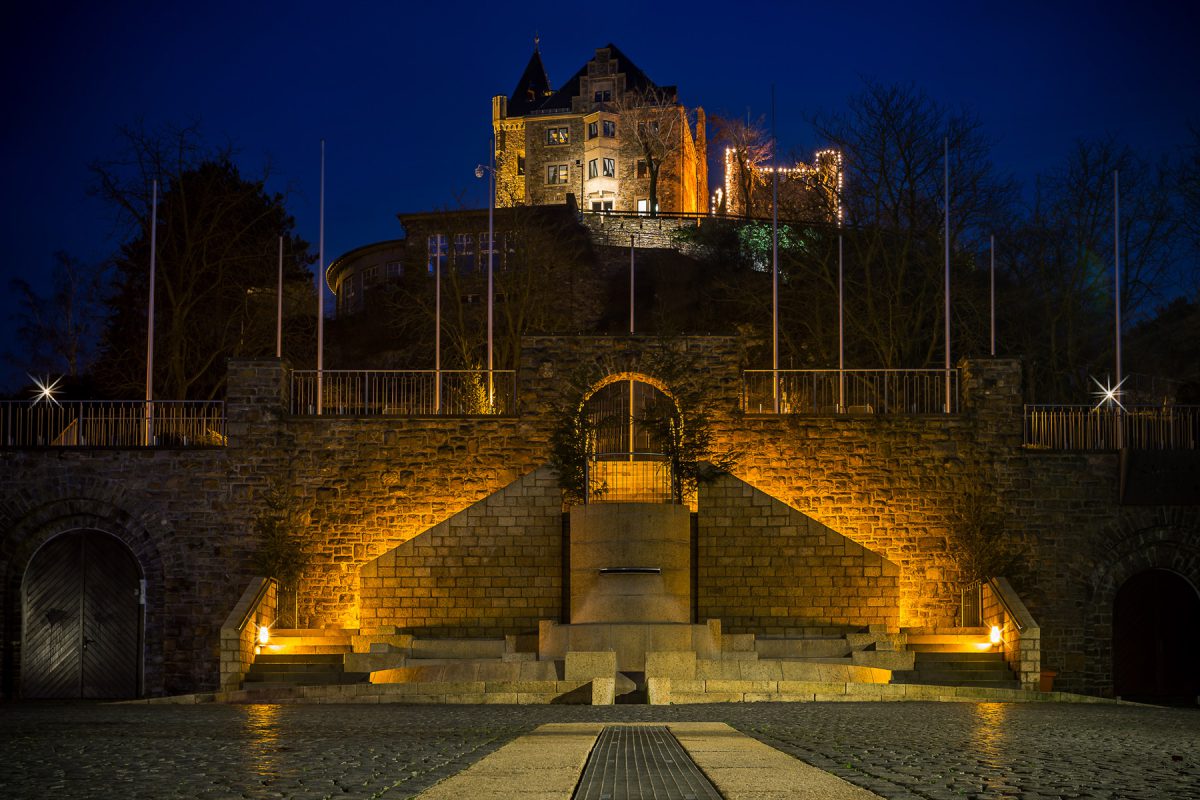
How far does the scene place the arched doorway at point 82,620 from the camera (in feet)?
74.8

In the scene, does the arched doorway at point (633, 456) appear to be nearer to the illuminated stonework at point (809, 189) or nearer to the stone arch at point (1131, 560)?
the illuminated stonework at point (809, 189)

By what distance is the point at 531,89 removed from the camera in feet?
263

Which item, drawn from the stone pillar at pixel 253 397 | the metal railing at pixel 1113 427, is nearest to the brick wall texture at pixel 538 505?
the stone pillar at pixel 253 397

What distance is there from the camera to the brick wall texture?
22750 millimetres

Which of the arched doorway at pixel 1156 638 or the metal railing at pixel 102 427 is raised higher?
the metal railing at pixel 102 427

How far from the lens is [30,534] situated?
75.8 ft

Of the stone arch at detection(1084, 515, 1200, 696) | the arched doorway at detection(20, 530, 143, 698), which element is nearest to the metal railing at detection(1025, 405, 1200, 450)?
the stone arch at detection(1084, 515, 1200, 696)

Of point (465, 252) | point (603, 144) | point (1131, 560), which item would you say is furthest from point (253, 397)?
point (603, 144)

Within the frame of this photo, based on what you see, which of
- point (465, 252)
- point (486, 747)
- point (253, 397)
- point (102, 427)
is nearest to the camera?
point (486, 747)

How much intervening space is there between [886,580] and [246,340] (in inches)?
743

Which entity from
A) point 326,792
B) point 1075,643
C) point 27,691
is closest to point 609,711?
point 326,792

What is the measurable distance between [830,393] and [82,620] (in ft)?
43.3

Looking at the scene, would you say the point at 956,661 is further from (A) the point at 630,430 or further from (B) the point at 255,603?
(B) the point at 255,603

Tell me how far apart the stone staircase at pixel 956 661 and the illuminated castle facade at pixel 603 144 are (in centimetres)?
4432
